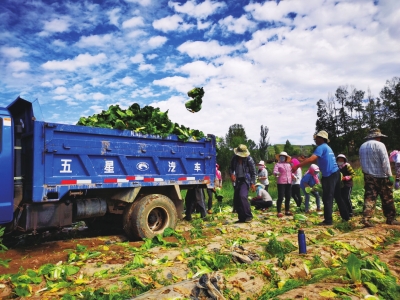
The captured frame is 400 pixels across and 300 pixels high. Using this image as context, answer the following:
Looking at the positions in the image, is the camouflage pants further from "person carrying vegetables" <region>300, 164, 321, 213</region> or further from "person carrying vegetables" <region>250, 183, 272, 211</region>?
"person carrying vegetables" <region>250, 183, 272, 211</region>

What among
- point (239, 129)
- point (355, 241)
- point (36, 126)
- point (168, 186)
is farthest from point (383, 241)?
point (239, 129)

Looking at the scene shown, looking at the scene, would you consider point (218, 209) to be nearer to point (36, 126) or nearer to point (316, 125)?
point (36, 126)

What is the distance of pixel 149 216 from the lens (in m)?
6.91

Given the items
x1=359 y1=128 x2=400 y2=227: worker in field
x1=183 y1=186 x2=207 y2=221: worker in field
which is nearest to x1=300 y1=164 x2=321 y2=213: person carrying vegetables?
x1=359 y1=128 x2=400 y2=227: worker in field

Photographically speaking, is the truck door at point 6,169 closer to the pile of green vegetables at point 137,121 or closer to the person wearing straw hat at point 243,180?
the pile of green vegetables at point 137,121

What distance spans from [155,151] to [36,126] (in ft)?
7.77

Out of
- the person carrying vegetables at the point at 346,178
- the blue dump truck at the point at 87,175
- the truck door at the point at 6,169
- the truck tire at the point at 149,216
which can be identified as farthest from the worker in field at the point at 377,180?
the truck door at the point at 6,169

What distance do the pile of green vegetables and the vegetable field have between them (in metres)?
2.20

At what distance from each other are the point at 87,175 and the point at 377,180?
6.11 metres

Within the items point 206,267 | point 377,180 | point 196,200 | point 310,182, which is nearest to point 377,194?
point 377,180

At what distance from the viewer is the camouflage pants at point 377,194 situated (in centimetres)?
685

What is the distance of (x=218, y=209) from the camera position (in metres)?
10.9

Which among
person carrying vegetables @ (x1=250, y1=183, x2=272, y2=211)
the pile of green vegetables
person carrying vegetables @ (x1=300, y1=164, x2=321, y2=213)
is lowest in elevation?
person carrying vegetables @ (x1=250, y1=183, x2=272, y2=211)

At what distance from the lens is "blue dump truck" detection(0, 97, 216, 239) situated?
5.30 m
